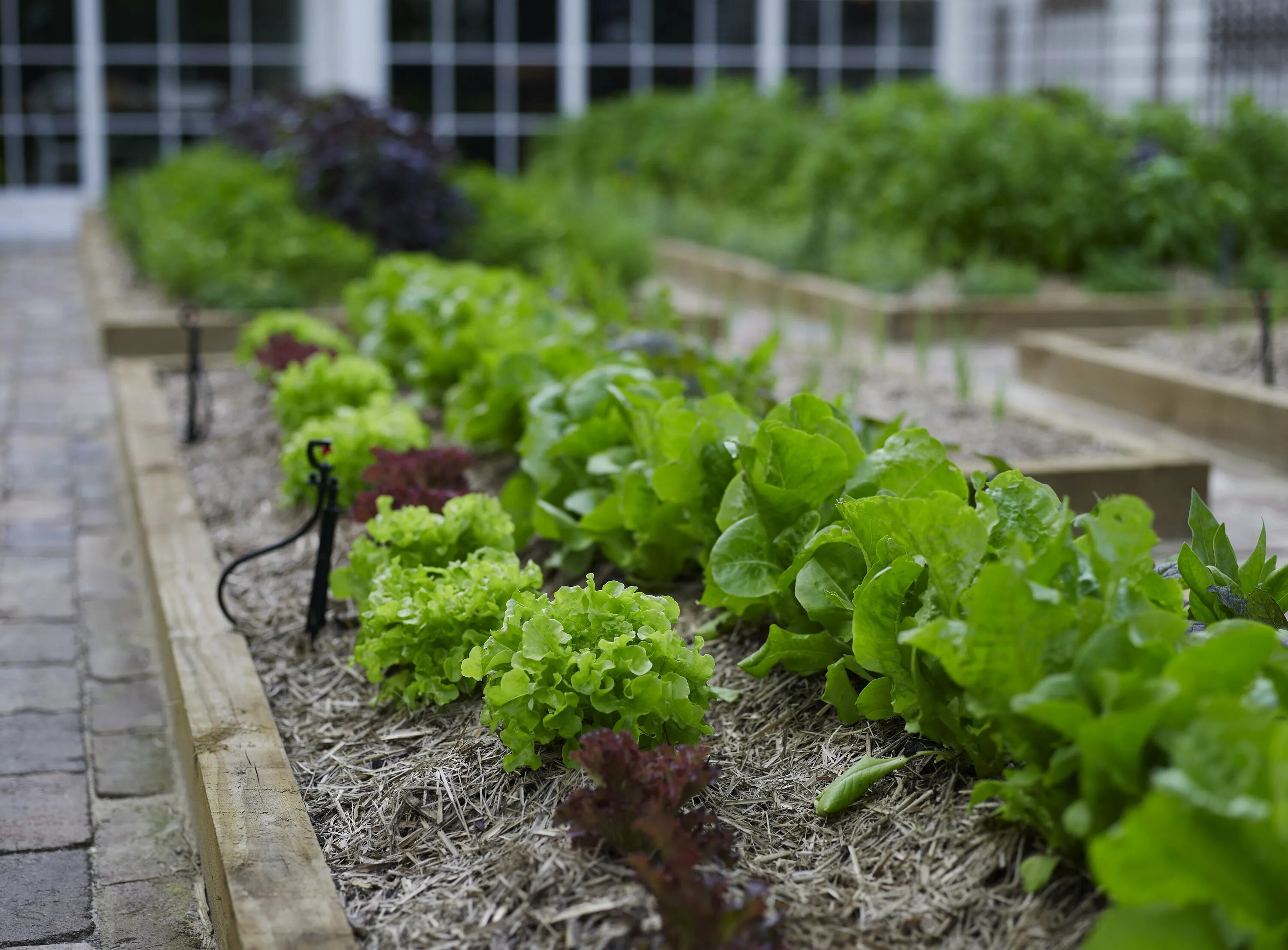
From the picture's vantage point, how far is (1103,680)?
1.50m

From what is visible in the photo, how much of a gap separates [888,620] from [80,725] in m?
1.94

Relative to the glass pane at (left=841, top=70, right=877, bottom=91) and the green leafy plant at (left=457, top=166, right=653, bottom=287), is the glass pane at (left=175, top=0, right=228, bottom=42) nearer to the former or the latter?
the glass pane at (left=841, top=70, right=877, bottom=91)

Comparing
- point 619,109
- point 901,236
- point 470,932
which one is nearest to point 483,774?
point 470,932

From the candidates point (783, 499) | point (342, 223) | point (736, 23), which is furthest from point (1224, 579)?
point (736, 23)

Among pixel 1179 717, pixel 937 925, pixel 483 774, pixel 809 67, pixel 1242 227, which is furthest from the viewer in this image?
pixel 809 67

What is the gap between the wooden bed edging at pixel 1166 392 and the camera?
482cm

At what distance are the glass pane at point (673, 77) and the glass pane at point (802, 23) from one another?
4.03 feet

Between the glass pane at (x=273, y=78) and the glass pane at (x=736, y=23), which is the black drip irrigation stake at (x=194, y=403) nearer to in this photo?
the glass pane at (x=273, y=78)

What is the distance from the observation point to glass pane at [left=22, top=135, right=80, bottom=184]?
14445mm

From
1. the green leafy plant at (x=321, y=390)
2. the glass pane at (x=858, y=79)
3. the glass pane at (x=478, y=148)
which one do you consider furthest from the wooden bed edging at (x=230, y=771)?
the glass pane at (x=858, y=79)

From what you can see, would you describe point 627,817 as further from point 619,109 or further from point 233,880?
point 619,109

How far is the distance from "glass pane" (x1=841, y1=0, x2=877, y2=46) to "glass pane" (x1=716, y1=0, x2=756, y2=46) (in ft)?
3.52

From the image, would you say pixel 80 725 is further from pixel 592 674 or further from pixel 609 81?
pixel 609 81

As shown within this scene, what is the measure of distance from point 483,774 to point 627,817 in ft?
1.45
